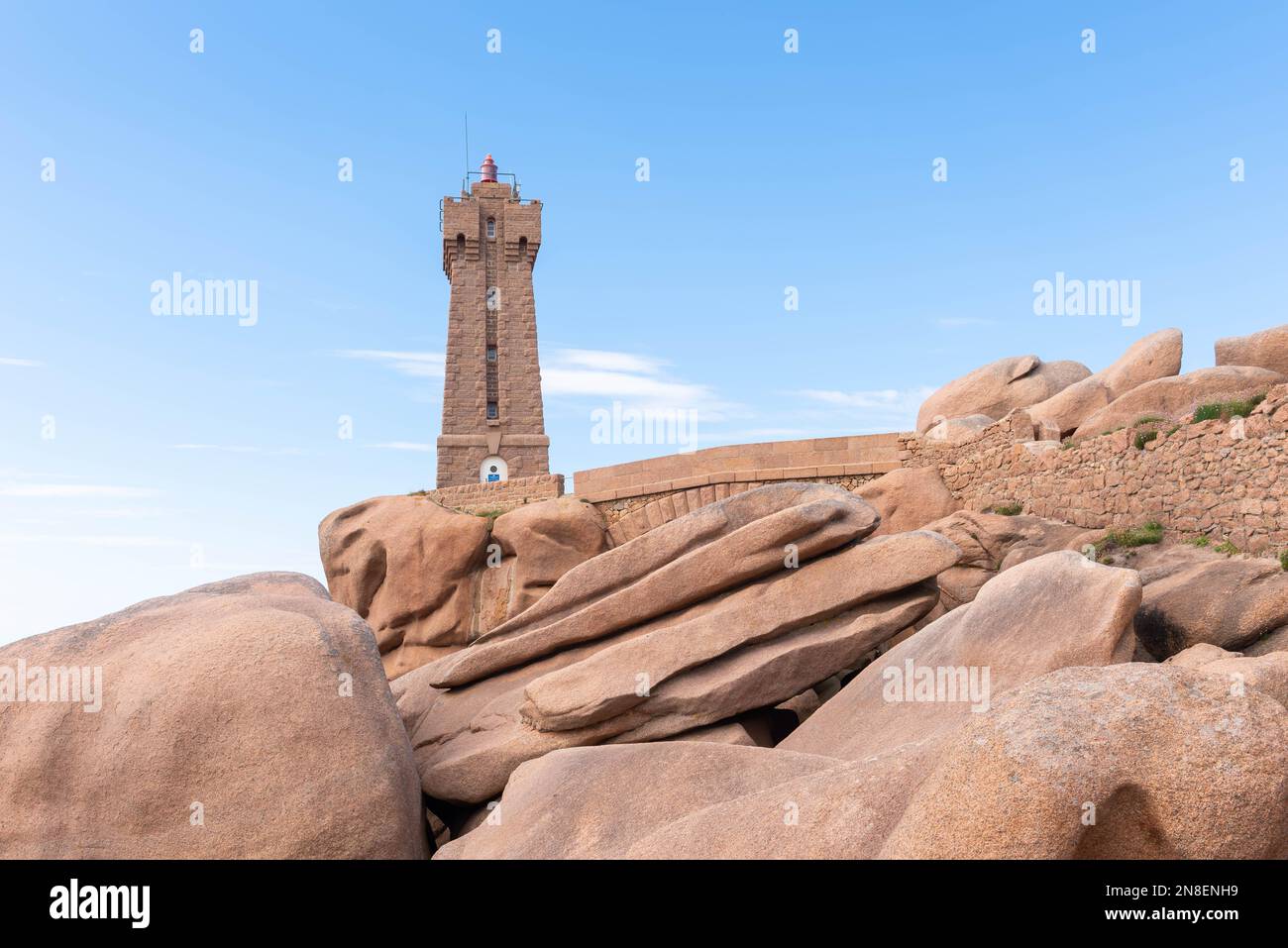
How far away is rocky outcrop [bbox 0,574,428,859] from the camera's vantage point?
289 inches

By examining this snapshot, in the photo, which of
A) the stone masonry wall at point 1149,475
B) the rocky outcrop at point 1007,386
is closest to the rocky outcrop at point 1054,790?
the stone masonry wall at point 1149,475

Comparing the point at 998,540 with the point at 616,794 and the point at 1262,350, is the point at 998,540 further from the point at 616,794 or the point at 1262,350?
the point at 616,794

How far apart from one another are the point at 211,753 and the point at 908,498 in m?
13.7

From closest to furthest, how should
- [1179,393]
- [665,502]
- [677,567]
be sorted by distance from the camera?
1. [677,567]
2. [1179,393]
3. [665,502]

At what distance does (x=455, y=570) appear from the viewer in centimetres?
2056

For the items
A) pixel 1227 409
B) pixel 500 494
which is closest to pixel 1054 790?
pixel 1227 409

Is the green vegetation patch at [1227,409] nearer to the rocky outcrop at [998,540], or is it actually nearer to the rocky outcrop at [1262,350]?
the rocky outcrop at [998,540]

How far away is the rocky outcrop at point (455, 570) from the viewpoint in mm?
20469

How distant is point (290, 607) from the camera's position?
29.6 ft

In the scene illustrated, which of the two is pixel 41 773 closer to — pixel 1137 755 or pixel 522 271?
pixel 1137 755

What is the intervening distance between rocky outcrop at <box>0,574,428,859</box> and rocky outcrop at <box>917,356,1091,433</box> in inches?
682

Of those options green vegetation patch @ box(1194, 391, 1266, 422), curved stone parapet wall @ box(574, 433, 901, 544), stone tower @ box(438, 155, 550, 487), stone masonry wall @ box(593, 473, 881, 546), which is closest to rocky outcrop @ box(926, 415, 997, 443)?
curved stone parapet wall @ box(574, 433, 901, 544)

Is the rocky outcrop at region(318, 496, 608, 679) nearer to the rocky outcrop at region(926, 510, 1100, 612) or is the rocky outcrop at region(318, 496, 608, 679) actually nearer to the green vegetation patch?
the rocky outcrop at region(926, 510, 1100, 612)
